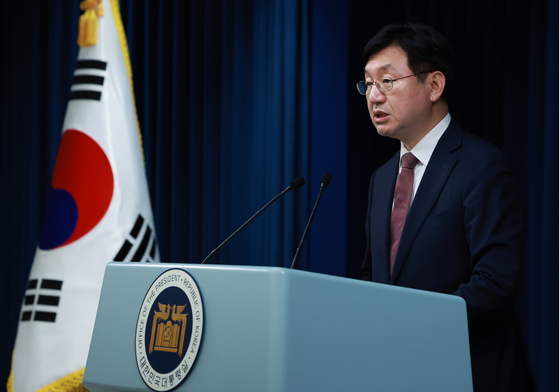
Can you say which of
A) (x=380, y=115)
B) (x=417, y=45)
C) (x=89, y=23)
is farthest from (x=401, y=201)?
(x=89, y=23)

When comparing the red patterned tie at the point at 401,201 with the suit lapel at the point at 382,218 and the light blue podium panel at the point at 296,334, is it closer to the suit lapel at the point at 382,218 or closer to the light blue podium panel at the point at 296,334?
the suit lapel at the point at 382,218

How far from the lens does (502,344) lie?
4.18 ft

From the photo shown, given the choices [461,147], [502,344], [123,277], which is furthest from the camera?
[461,147]

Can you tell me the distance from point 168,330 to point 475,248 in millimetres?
713

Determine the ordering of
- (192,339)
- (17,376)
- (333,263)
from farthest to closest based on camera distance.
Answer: (333,263), (17,376), (192,339)

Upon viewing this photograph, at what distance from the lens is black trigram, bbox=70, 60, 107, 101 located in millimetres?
2412

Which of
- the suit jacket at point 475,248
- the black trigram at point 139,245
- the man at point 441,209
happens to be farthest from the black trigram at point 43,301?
the suit jacket at point 475,248

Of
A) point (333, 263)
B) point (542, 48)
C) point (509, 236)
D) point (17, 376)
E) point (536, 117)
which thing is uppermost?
point (542, 48)

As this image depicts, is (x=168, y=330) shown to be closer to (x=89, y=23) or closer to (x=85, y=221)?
(x=85, y=221)

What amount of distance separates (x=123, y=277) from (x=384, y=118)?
2.72 feet

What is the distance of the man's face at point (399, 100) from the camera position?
149cm

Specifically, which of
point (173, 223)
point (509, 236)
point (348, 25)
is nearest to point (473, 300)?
point (509, 236)

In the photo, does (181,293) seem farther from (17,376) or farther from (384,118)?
(17,376)

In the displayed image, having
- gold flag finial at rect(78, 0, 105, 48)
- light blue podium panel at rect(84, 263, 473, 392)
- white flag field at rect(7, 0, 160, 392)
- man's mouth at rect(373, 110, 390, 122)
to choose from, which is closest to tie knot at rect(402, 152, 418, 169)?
man's mouth at rect(373, 110, 390, 122)
